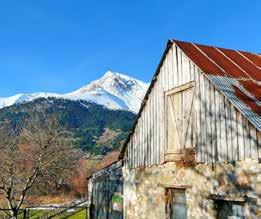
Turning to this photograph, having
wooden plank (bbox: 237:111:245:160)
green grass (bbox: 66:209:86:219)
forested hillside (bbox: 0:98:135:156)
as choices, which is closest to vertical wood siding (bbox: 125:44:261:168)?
wooden plank (bbox: 237:111:245:160)

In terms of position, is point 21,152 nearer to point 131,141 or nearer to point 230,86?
point 131,141

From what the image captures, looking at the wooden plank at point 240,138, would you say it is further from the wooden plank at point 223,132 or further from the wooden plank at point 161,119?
the wooden plank at point 161,119

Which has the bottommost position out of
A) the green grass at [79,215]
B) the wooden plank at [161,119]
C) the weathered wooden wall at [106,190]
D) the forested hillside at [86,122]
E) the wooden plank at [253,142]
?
the green grass at [79,215]

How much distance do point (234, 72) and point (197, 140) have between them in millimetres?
2380

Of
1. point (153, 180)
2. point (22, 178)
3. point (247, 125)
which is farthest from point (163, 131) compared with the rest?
point (22, 178)

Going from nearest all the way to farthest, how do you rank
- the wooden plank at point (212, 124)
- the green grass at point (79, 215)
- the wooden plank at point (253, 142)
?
1. the wooden plank at point (253, 142)
2. the wooden plank at point (212, 124)
3. the green grass at point (79, 215)

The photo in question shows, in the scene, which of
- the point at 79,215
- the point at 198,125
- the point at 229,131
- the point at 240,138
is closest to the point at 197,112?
the point at 198,125

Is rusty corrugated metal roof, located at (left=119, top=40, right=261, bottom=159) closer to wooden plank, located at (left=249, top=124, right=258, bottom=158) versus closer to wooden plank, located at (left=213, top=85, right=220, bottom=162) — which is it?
wooden plank, located at (left=249, top=124, right=258, bottom=158)

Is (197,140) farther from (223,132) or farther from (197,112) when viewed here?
(223,132)

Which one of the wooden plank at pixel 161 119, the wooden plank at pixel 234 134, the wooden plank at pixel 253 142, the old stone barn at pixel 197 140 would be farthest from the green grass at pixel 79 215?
the wooden plank at pixel 253 142

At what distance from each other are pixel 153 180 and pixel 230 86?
4.39 meters

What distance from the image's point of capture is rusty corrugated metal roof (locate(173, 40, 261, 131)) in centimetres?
911

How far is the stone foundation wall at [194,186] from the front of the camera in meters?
8.62

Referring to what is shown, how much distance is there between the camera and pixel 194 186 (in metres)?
10.5
